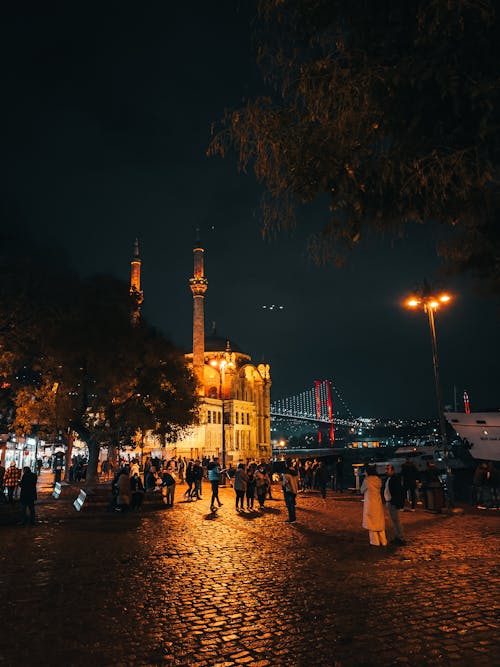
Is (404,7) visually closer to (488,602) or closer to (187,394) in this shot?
(488,602)

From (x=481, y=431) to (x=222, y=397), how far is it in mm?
39025

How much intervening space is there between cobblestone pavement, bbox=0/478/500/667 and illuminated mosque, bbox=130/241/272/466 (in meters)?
49.1

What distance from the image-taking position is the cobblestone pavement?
491cm

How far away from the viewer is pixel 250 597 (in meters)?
6.80

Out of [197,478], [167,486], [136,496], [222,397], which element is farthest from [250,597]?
[222,397]

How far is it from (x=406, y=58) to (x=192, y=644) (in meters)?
6.18

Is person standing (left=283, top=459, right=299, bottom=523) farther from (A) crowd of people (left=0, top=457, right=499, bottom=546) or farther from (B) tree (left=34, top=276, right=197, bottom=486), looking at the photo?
(B) tree (left=34, top=276, right=197, bottom=486)

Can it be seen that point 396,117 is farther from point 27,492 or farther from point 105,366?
point 105,366

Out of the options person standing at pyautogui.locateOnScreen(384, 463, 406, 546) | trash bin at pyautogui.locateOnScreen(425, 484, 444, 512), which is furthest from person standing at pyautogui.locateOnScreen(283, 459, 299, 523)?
trash bin at pyautogui.locateOnScreen(425, 484, 444, 512)

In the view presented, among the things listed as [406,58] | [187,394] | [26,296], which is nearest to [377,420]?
[187,394]

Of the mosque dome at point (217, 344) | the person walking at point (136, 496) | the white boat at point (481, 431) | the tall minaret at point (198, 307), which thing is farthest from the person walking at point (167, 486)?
the mosque dome at point (217, 344)

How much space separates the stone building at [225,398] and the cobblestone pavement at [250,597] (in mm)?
52069

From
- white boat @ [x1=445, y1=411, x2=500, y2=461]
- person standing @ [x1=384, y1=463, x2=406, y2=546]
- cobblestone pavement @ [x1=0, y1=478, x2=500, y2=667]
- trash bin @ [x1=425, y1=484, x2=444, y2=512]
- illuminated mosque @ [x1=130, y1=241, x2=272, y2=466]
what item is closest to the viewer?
cobblestone pavement @ [x1=0, y1=478, x2=500, y2=667]

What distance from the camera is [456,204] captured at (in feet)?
20.4
